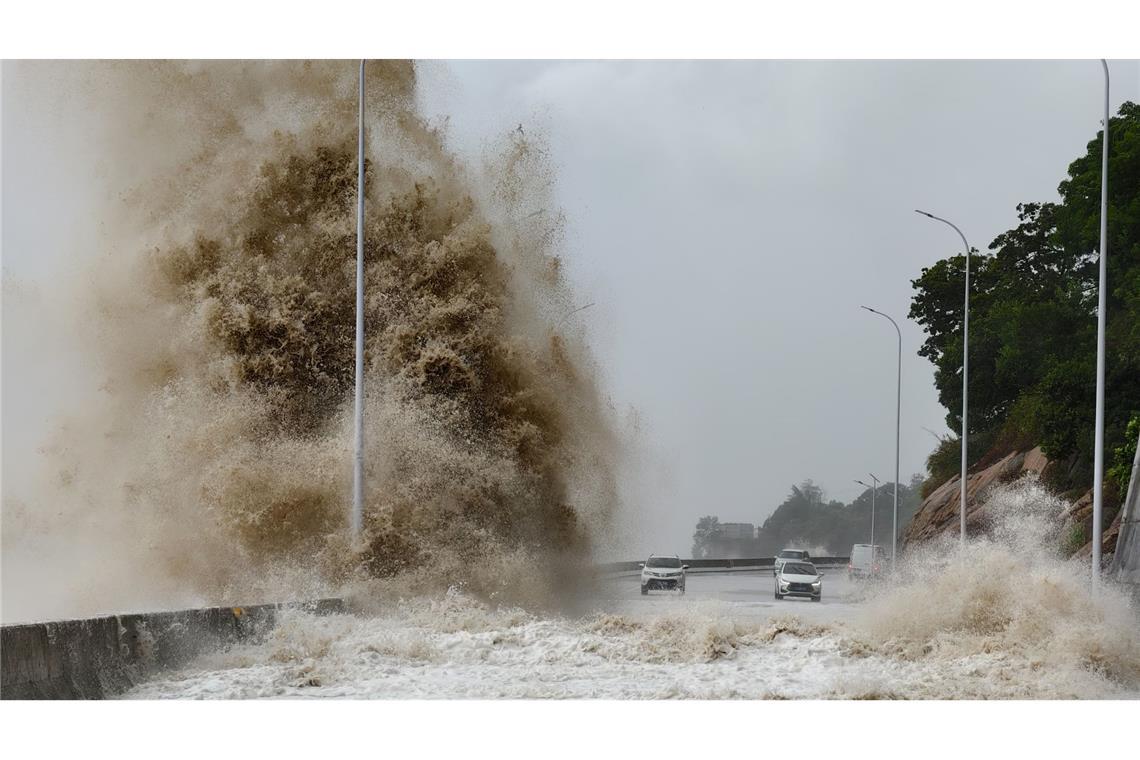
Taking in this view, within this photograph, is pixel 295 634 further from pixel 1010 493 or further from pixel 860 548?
pixel 1010 493

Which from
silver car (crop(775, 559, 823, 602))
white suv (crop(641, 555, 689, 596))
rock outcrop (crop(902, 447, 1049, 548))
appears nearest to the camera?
white suv (crop(641, 555, 689, 596))

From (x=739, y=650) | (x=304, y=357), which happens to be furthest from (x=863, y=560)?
(x=739, y=650)

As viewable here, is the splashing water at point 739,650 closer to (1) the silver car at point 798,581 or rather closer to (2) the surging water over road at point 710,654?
(2) the surging water over road at point 710,654

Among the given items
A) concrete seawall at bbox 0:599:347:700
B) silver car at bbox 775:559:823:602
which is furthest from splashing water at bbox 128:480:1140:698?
silver car at bbox 775:559:823:602

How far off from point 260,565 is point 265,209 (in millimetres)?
6503

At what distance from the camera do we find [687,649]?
16.5 meters

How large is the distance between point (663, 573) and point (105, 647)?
57.0ft

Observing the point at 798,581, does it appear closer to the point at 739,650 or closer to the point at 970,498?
the point at 970,498

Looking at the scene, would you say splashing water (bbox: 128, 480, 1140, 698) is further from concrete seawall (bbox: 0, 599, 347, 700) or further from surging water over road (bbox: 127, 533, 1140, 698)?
concrete seawall (bbox: 0, 599, 347, 700)

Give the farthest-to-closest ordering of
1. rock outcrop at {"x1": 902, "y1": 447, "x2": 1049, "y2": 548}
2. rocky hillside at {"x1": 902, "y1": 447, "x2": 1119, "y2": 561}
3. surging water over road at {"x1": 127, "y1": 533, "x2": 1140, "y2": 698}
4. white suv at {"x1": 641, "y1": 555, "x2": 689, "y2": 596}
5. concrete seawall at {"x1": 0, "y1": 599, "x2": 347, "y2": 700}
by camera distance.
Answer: rock outcrop at {"x1": 902, "y1": 447, "x2": 1049, "y2": 548}
rocky hillside at {"x1": 902, "y1": 447, "x2": 1119, "y2": 561}
white suv at {"x1": 641, "y1": 555, "x2": 689, "y2": 596}
surging water over road at {"x1": 127, "y1": 533, "x2": 1140, "y2": 698}
concrete seawall at {"x1": 0, "y1": 599, "x2": 347, "y2": 700}

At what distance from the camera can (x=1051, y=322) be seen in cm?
3781

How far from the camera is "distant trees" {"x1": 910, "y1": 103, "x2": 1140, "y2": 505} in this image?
32.8m

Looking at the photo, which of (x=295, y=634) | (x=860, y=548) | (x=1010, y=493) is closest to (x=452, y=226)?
(x=295, y=634)

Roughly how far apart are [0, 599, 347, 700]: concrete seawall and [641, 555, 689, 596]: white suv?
13.2 m
